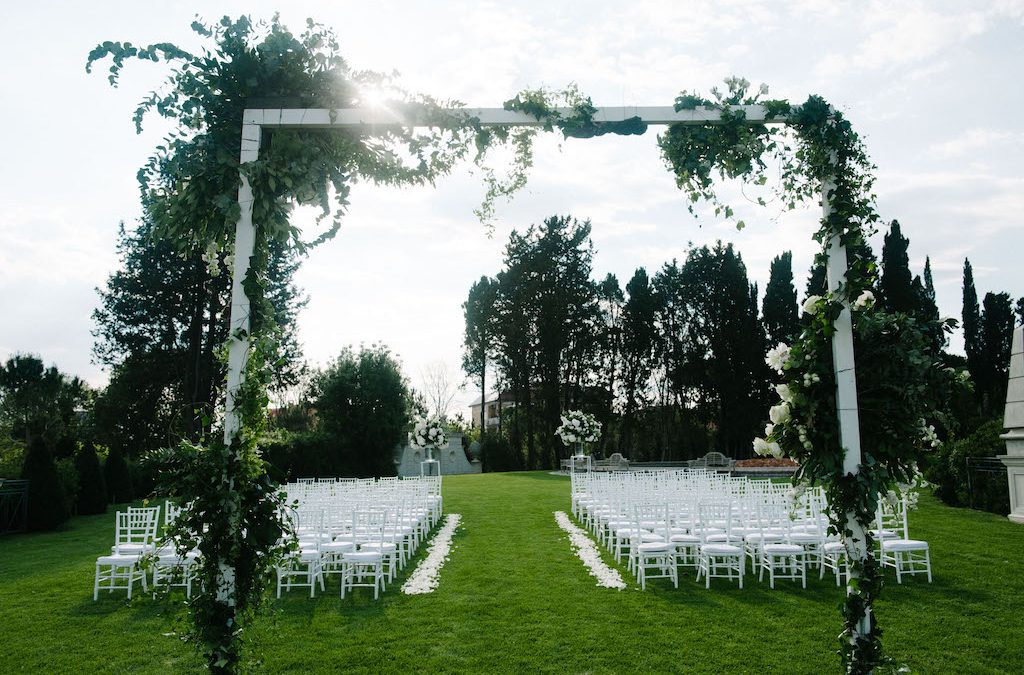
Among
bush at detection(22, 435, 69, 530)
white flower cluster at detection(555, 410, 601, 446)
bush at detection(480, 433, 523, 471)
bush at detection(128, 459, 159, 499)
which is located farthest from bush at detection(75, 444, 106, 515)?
bush at detection(480, 433, 523, 471)

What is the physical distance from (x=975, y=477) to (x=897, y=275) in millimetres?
16297

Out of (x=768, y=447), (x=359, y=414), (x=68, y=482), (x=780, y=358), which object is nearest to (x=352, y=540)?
(x=768, y=447)

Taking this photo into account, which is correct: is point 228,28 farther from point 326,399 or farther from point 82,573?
point 326,399

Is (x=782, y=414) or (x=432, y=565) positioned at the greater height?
(x=782, y=414)

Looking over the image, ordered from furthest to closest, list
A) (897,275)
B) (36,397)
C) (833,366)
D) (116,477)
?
1. (36,397)
2. (897,275)
3. (116,477)
4. (833,366)

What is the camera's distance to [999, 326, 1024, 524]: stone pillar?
451 inches

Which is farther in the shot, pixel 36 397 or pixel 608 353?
pixel 608 353

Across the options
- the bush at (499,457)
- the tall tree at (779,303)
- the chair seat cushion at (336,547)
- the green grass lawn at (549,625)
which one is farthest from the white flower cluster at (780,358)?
the bush at (499,457)

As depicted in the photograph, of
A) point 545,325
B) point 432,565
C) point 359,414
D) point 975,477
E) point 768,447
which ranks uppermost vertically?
point 545,325

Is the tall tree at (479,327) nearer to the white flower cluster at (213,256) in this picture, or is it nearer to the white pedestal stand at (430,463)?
the white pedestal stand at (430,463)

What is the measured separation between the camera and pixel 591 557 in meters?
8.95

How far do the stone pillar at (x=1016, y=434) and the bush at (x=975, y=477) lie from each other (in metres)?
0.88

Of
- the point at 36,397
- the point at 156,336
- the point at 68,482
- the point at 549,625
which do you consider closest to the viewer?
the point at 549,625

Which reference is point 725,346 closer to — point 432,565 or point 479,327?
point 479,327
